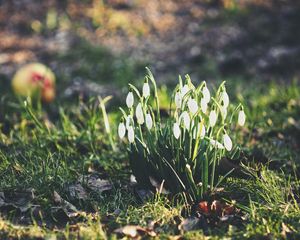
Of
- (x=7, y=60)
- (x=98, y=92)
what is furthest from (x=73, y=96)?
(x=7, y=60)

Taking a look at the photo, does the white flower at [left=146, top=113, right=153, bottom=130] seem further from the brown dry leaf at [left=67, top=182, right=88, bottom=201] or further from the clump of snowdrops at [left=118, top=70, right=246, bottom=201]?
the brown dry leaf at [left=67, top=182, right=88, bottom=201]

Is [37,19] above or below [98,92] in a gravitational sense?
above

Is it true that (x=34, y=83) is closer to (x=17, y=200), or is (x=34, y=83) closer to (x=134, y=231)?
(x=17, y=200)

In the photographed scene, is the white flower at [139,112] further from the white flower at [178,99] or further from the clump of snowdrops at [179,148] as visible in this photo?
the white flower at [178,99]

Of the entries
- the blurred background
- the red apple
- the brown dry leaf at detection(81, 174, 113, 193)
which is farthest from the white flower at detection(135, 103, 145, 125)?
the blurred background

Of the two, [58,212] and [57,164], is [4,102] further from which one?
[58,212]

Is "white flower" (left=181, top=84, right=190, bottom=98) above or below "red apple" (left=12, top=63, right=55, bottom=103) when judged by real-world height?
above
